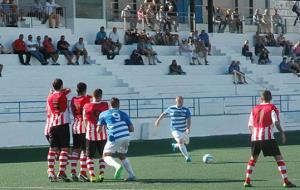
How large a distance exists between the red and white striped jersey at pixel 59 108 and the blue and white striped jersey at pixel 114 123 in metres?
0.88

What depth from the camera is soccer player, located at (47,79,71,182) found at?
16.3 metres

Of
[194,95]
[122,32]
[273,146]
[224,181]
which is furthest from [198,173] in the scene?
[122,32]

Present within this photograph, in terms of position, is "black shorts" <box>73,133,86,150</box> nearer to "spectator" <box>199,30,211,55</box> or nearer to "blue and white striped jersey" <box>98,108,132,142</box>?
"blue and white striped jersey" <box>98,108,132,142</box>

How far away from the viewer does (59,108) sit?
53.5 ft

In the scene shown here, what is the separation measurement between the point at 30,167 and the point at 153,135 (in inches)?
420

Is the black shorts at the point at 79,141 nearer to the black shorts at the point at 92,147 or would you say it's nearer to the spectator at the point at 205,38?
the black shorts at the point at 92,147

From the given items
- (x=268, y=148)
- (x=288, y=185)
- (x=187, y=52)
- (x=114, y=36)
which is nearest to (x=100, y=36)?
(x=114, y=36)

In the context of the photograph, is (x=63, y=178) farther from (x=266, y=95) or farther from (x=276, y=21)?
(x=276, y=21)

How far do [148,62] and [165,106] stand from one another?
4.25m

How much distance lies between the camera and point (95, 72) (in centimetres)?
3494

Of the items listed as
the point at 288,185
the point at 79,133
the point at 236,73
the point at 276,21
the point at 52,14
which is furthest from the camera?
the point at 276,21

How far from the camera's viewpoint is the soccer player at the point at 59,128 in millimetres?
16266

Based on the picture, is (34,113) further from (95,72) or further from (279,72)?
(279,72)

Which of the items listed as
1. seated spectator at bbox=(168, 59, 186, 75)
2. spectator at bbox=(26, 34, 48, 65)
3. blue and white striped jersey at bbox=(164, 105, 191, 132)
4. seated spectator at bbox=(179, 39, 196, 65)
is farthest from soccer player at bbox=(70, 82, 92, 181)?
seated spectator at bbox=(179, 39, 196, 65)
